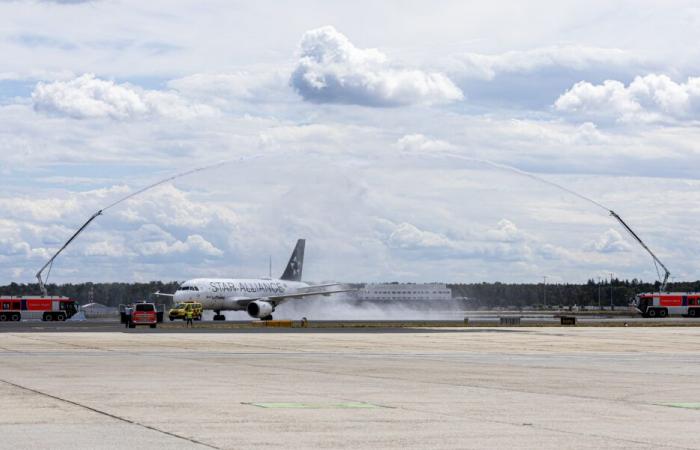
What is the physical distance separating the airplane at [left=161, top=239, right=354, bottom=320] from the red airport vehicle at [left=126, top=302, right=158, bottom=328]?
22.0 metres

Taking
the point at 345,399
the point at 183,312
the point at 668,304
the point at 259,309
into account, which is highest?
the point at 668,304

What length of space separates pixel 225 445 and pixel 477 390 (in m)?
13.1

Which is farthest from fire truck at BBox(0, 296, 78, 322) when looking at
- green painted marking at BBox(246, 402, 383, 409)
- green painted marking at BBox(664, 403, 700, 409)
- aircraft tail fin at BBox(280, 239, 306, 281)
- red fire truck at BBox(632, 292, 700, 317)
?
green painted marking at BBox(664, 403, 700, 409)

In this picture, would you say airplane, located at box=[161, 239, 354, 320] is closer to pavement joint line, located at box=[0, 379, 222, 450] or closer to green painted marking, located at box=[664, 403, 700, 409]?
pavement joint line, located at box=[0, 379, 222, 450]

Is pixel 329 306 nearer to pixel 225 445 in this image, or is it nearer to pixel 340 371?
pixel 340 371

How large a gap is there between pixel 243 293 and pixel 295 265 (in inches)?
1108

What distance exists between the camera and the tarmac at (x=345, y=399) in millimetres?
18328

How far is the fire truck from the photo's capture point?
127 m

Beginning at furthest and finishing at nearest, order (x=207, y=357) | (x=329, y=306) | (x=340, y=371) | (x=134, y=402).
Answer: (x=329, y=306), (x=207, y=357), (x=340, y=371), (x=134, y=402)

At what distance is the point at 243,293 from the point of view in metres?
126

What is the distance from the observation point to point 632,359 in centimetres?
4634

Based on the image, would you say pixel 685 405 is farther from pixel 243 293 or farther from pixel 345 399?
pixel 243 293

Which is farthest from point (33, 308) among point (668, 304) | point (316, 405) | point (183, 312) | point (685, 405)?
point (685, 405)

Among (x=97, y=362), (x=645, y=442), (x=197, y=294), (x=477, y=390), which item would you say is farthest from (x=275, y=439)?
(x=197, y=294)
